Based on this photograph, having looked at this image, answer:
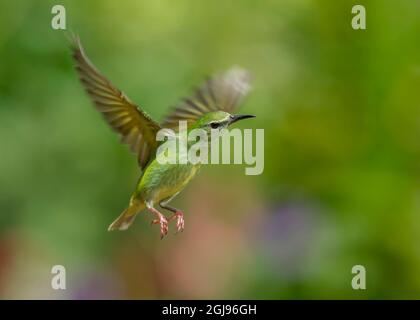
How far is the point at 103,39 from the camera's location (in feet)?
9.20

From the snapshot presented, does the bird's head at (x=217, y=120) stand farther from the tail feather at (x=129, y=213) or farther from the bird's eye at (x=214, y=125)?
the tail feather at (x=129, y=213)

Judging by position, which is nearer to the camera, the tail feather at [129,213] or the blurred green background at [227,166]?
the tail feather at [129,213]

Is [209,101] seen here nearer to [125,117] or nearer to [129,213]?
[125,117]

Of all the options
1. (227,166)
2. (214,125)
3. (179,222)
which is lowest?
(179,222)

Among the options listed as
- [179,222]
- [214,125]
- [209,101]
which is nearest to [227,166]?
[209,101]

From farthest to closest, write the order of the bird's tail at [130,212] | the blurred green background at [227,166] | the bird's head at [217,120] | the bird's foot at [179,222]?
the blurred green background at [227,166] < the bird's tail at [130,212] < the bird's head at [217,120] < the bird's foot at [179,222]

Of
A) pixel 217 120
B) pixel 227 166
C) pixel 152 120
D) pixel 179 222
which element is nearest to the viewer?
pixel 179 222

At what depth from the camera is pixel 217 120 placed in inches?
51.7

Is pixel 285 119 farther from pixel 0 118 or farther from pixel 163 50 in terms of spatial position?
pixel 0 118

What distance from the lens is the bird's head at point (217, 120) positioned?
4.25 feet

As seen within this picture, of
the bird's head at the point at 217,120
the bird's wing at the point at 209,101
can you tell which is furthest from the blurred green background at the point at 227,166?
the bird's head at the point at 217,120

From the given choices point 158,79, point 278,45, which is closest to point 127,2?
point 158,79

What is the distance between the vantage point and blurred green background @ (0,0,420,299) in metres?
2.48

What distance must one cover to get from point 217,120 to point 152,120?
0.65 feet
